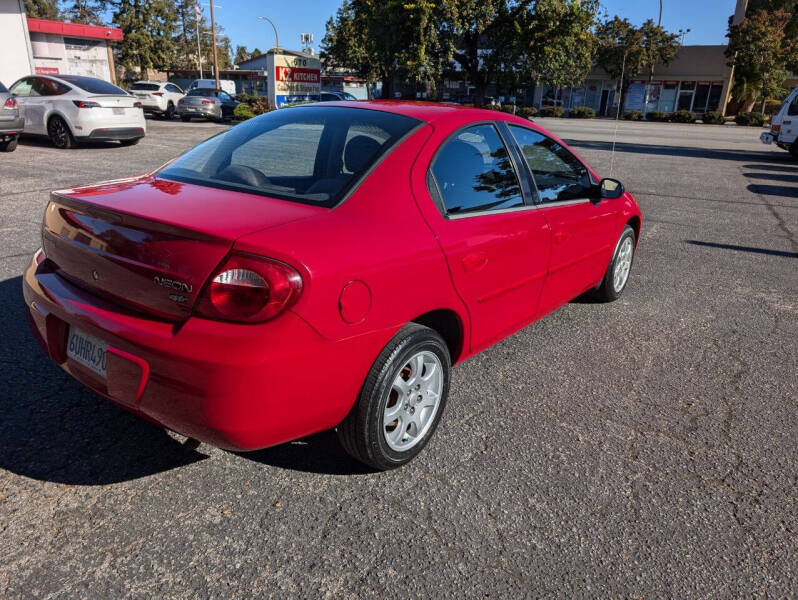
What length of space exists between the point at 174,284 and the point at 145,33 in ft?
202

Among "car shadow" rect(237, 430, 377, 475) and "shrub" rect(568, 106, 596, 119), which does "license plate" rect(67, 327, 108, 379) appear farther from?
"shrub" rect(568, 106, 596, 119)

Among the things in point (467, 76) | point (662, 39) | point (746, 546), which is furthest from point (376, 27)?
point (746, 546)

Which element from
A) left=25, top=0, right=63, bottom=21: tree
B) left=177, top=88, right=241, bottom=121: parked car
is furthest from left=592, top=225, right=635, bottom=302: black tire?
left=25, top=0, right=63, bottom=21: tree

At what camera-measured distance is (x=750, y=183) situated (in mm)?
12852

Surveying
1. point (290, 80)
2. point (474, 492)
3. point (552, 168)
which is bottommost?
point (474, 492)

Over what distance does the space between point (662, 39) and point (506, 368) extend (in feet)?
181

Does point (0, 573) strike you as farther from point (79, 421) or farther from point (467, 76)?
point (467, 76)

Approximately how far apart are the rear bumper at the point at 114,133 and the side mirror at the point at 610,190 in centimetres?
1227

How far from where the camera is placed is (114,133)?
44.1ft

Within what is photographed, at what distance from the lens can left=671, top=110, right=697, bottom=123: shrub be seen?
150 feet

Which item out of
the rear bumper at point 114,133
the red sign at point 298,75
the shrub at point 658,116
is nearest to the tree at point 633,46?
the shrub at point 658,116

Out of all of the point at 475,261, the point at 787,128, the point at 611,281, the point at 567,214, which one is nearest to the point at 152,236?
the point at 475,261

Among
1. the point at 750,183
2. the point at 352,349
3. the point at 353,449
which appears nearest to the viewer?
the point at 352,349

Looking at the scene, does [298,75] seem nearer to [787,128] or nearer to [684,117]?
[787,128]
